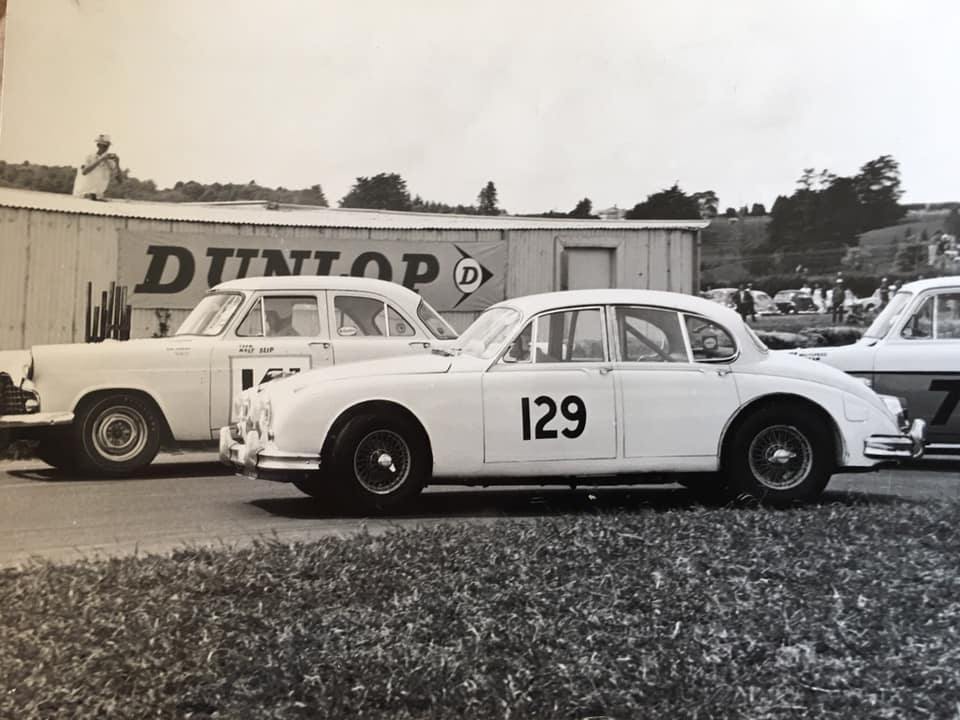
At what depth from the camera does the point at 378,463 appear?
381 centimetres

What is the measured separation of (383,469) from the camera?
380 cm

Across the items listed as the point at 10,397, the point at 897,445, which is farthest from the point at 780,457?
the point at 10,397

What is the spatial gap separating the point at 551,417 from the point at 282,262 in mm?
1252

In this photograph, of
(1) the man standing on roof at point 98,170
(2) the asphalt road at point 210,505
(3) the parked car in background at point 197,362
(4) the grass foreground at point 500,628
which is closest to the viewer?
(4) the grass foreground at point 500,628

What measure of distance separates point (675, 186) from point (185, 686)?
2.54m

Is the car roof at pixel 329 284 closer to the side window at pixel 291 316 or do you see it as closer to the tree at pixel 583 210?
the side window at pixel 291 316

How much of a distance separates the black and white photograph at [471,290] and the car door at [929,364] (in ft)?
0.08

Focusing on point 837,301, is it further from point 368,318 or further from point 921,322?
point 368,318

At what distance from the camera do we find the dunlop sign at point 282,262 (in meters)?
3.67

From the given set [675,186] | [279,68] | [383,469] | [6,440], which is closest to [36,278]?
[6,440]

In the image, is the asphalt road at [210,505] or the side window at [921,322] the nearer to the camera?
the asphalt road at [210,505]

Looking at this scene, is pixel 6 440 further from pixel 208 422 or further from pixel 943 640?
pixel 943 640

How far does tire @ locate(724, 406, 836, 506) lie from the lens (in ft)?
12.9

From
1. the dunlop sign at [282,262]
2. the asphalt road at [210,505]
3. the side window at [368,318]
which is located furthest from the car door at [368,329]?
the asphalt road at [210,505]
